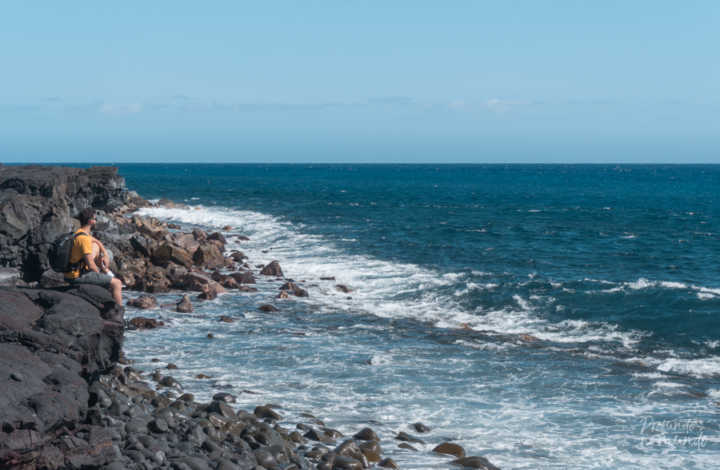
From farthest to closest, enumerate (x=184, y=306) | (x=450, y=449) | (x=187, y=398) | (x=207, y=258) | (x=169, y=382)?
(x=207, y=258) → (x=184, y=306) → (x=169, y=382) → (x=187, y=398) → (x=450, y=449)

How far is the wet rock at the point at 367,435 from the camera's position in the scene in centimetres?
1022

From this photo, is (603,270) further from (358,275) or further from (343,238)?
(343,238)

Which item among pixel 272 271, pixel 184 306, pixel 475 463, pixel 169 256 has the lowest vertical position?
pixel 475 463

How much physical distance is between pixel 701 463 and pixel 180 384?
8.80 meters

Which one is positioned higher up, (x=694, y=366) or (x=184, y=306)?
(x=184, y=306)

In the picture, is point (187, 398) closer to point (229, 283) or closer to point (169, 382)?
point (169, 382)

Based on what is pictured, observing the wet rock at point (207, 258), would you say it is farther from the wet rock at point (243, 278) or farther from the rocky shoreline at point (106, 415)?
the rocky shoreline at point (106, 415)

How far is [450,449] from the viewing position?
32.6 ft

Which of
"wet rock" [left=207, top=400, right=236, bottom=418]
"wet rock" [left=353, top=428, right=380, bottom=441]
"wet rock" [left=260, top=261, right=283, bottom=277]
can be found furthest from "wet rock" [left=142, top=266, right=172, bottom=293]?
"wet rock" [left=353, top=428, right=380, bottom=441]

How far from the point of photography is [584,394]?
12.9 m

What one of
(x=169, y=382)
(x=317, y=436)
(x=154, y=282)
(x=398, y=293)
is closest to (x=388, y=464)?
(x=317, y=436)

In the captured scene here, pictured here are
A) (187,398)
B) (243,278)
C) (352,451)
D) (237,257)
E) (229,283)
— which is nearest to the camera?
(352,451)

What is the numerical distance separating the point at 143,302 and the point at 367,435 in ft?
36.4

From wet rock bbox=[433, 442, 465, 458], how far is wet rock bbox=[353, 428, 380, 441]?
93 cm
